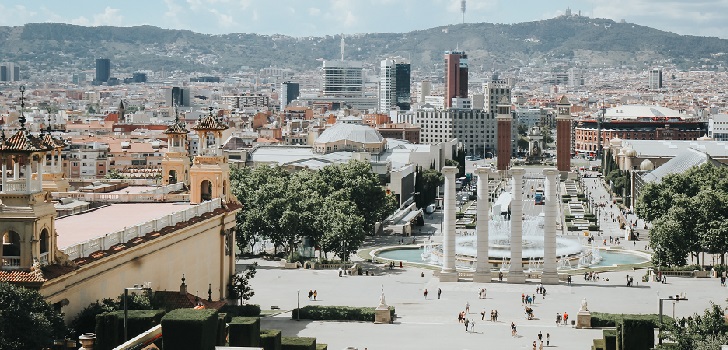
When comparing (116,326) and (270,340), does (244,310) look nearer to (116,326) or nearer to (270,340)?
(270,340)

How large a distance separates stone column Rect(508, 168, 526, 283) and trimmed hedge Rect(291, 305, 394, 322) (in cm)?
1621

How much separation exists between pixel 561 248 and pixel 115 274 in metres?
50.5

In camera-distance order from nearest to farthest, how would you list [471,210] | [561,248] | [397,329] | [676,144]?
[397,329] < [561,248] < [471,210] < [676,144]

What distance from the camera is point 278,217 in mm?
80812

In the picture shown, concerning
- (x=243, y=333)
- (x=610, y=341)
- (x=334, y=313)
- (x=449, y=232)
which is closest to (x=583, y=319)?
(x=334, y=313)

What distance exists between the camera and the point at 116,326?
35.3 m

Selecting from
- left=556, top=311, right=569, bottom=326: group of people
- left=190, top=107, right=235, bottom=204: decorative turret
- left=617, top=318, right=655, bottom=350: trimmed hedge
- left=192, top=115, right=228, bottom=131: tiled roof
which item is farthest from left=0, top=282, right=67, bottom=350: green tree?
left=556, top=311, right=569, bottom=326: group of people

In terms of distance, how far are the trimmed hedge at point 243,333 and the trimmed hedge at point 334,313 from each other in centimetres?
2071

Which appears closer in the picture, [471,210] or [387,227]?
[387,227]

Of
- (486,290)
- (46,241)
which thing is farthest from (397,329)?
(46,241)

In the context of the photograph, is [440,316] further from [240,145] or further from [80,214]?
[240,145]

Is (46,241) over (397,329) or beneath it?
over

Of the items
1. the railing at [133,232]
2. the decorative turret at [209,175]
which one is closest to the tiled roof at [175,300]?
the railing at [133,232]

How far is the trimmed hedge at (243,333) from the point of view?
A: 3688 cm
